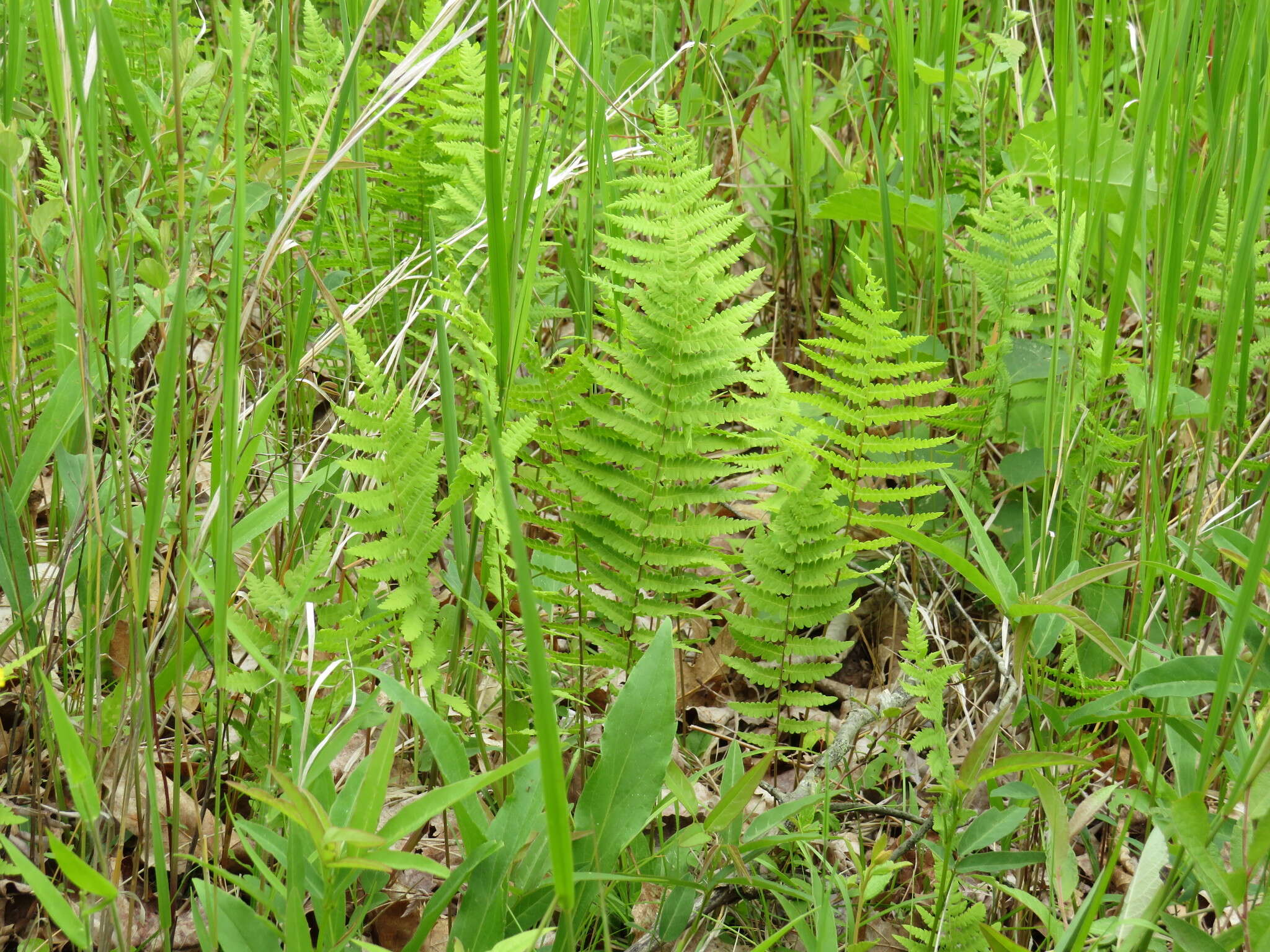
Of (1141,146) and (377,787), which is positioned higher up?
(1141,146)

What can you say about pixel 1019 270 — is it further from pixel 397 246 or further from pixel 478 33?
pixel 478 33

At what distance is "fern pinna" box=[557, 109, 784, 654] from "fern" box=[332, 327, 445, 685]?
19cm

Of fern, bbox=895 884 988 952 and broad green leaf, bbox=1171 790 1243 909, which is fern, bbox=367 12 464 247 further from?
broad green leaf, bbox=1171 790 1243 909

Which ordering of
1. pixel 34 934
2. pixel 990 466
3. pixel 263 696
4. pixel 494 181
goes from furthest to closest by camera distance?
pixel 990 466
pixel 263 696
pixel 34 934
pixel 494 181

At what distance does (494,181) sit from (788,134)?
1.76m

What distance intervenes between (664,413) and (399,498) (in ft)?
1.20

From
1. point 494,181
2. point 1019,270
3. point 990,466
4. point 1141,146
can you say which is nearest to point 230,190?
point 494,181

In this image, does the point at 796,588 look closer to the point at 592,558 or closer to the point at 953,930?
the point at 592,558

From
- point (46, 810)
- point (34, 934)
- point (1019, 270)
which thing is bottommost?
point (34, 934)

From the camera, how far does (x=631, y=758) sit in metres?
1.21

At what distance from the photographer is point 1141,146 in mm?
1332

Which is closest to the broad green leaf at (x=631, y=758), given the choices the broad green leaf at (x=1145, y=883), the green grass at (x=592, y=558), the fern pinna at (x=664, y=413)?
the green grass at (x=592, y=558)

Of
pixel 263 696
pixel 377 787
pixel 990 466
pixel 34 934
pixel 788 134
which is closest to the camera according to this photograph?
pixel 377 787

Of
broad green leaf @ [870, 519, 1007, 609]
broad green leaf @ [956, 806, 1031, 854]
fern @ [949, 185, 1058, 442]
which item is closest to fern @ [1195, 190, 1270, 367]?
fern @ [949, 185, 1058, 442]
